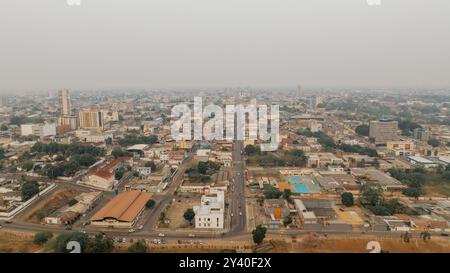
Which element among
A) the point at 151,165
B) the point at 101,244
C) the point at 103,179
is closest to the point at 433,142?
the point at 151,165

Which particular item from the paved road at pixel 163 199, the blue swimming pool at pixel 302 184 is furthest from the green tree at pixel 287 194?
the paved road at pixel 163 199

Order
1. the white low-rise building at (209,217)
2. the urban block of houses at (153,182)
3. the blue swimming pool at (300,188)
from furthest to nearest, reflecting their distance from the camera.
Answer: the urban block of houses at (153,182) → the blue swimming pool at (300,188) → the white low-rise building at (209,217)

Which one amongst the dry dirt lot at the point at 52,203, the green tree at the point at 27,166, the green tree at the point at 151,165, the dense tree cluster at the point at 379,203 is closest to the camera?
the dry dirt lot at the point at 52,203

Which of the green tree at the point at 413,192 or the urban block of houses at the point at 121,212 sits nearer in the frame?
the urban block of houses at the point at 121,212

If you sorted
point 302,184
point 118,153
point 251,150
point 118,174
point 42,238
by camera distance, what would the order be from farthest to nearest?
point 251,150 → point 118,153 → point 118,174 → point 302,184 → point 42,238

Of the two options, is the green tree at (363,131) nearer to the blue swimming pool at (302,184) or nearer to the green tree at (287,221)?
the blue swimming pool at (302,184)

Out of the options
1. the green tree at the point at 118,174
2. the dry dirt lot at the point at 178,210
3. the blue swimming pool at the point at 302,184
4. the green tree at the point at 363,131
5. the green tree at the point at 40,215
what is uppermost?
the green tree at the point at 363,131

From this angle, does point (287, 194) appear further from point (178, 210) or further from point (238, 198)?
point (178, 210)

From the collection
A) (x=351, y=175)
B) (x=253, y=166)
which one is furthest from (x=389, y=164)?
(x=253, y=166)

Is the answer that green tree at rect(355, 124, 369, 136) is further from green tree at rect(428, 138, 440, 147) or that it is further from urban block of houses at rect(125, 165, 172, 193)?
urban block of houses at rect(125, 165, 172, 193)

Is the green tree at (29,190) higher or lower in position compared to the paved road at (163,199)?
higher

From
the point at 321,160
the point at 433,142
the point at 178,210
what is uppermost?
the point at 433,142
